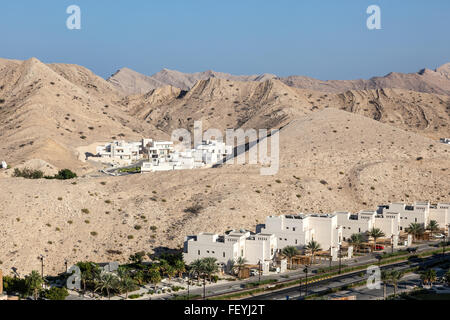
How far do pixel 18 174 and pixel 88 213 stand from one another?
53.6 ft

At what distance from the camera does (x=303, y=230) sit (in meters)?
49.5

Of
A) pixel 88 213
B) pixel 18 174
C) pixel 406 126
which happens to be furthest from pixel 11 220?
pixel 406 126

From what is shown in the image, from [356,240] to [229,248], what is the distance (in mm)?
13246

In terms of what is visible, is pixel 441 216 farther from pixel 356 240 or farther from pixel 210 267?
pixel 210 267

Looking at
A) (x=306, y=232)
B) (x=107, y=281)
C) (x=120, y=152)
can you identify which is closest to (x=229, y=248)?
(x=306, y=232)

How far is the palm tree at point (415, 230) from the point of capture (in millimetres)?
55656

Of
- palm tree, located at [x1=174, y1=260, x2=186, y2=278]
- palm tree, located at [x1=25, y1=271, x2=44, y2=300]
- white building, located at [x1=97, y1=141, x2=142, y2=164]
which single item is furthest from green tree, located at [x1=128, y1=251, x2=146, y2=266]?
white building, located at [x1=97, y1=141, x2=142, y2=164]

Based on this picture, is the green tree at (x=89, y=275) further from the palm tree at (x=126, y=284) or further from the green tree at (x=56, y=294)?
the green tree at (x=56, y=294)

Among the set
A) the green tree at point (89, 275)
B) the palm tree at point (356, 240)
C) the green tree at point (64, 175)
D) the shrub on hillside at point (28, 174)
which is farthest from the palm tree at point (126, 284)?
the green tree at point (64, 175)

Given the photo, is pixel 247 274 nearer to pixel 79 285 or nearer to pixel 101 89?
pixel 79 285

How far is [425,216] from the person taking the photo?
5834cm

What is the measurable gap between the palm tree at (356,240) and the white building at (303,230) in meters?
1.34

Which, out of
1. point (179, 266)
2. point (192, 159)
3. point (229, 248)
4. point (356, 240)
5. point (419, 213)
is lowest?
point (179, 266)

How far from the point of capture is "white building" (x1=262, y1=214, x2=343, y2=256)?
49562 millimetres
